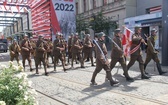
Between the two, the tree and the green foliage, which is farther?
the tree

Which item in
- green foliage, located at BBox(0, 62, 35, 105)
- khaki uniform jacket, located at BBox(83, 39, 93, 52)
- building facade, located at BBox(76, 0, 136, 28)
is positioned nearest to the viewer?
green foliage, located at BBox(0, 62, 35, 105)

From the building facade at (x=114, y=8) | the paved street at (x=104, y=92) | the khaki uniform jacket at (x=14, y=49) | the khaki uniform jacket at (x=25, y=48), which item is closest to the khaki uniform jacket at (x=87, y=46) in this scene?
the khaki uniform jacket at (x=25, y=48)

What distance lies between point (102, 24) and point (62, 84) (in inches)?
778

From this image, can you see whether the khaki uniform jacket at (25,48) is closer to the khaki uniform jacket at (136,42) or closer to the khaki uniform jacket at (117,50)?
the khaki uniform jacket at (117,50)

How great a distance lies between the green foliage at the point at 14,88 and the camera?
120 inches

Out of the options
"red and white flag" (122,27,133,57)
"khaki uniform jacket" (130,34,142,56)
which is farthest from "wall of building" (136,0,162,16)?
"khaki uniform jacket" (130,34,142,56)

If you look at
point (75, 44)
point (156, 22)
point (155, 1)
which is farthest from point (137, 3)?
point (75, 44)

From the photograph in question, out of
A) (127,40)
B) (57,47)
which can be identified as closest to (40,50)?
(57,47)

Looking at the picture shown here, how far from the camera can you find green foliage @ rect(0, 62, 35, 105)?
3.06m

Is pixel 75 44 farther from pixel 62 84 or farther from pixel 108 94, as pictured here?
pixel 108 94

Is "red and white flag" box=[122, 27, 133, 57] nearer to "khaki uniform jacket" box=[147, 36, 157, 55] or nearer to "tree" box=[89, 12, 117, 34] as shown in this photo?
"khaki uniform jacket" box=[147, 36, 157, 55]

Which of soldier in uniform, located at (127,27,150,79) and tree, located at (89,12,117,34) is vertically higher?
tree, located at (89,12,117,34)

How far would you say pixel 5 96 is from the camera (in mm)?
3098

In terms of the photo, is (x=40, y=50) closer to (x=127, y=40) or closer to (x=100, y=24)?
(x=127, y=40)
